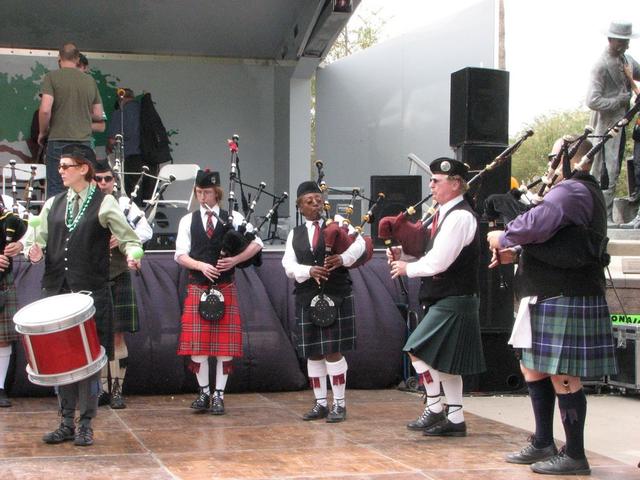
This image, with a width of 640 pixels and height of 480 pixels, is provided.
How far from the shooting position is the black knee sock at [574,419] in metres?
4.07

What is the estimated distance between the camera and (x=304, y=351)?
5516mm

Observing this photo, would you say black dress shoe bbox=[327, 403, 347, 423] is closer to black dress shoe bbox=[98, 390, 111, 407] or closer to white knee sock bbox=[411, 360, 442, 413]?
white knee sock bbox=[411, 360, 442, 413]

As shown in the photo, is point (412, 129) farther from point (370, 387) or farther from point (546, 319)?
point (546, 319)

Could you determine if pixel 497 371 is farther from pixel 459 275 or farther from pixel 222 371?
pixel 222 371

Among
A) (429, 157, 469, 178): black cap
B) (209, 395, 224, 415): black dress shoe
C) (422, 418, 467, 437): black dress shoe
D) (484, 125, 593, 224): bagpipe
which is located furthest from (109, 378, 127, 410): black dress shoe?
(484, 125, 593, 224): bagpipe

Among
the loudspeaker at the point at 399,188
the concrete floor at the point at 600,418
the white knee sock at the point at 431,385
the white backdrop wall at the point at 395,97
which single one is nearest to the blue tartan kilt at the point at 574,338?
the concrete floor at the point at 600,418

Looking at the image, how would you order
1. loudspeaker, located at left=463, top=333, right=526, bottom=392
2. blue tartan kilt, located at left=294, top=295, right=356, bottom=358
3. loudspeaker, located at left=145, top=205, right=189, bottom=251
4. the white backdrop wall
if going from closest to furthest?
1. blue tartan kilt, located at left=294, top=295, right=356, bottom=358
2. loudspeaker, located at left=463, top=333, right=526, bottom=392
3. loudspeaker, located at left=145, top=205, right=189, bottom=251
4. the white backdrop wall

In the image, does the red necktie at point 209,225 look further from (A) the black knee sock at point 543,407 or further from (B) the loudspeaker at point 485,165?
(A) the black knee sock at point 543,407

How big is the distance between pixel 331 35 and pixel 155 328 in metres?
5.22

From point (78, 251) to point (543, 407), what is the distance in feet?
7.40

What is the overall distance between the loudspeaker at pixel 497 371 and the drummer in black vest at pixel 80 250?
8.67 ft

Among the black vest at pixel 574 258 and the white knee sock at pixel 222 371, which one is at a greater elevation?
the black vest at pixel 574 258

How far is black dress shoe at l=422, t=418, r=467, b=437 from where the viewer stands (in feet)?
16.3

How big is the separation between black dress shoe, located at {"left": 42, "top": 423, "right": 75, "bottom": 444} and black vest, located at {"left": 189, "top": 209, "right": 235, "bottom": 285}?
4.45 feet
